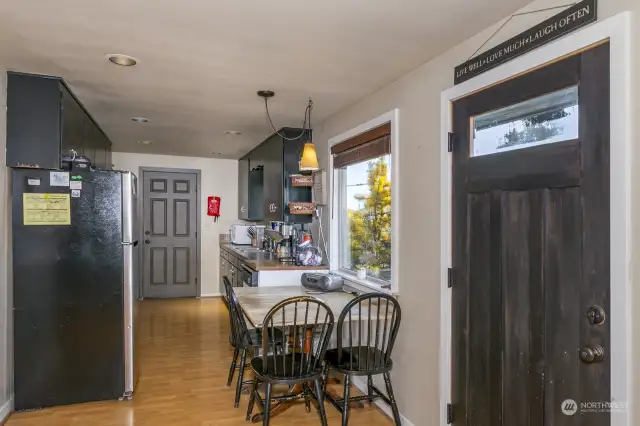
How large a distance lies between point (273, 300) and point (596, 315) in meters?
1.95

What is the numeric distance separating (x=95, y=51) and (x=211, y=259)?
15.7 feet

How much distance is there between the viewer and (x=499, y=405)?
78.0 inches

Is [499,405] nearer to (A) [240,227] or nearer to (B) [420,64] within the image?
(B) [420,64]

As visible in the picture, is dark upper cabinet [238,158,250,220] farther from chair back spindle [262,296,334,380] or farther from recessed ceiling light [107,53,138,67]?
chair back spindle [262,296,334,380]

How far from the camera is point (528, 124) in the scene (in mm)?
1867

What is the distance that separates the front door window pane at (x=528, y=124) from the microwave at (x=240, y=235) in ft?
Result: 15.4

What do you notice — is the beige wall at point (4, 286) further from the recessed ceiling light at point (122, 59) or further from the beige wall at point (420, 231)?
the beige wall at point (420, 231)

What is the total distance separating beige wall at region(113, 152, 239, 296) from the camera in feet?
22.4

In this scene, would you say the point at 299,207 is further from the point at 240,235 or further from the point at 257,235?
the point at 240,235

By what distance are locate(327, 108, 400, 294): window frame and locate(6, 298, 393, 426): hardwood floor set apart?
93 centimetres

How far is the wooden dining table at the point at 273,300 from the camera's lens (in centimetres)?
261

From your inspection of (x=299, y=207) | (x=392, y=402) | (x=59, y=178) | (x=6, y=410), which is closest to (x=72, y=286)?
(x=59, y=178)

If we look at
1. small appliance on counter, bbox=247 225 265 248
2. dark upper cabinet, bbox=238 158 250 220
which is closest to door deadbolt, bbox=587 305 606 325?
small appliance on counter, bbox=247 225 265 248

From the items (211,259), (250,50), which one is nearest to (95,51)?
(250,50)
